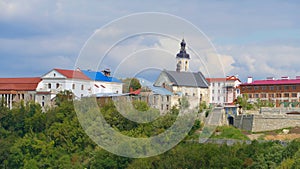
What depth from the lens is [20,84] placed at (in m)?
66.2

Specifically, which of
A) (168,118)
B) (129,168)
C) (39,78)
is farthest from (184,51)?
(129,168)

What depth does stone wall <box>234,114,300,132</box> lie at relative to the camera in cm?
4934

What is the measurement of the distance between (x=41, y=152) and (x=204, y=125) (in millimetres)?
12694

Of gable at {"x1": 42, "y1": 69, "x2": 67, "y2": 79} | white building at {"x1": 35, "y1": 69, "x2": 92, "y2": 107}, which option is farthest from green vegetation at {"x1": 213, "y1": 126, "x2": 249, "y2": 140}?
gable at {"x1": 42, "y1": 69, "x2": 67, "y2": 79}

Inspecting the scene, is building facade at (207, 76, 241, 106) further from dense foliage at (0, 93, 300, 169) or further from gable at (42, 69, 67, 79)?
dense foliage at (0, 93, 300, 169)

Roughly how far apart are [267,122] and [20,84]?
87.5 feet

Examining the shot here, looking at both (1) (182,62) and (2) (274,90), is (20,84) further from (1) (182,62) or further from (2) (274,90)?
(2) (274,90)

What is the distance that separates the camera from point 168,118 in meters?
50.0

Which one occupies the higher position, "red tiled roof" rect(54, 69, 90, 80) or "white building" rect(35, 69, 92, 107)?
"red tiled roof" rect(54, 69, 90, 80)

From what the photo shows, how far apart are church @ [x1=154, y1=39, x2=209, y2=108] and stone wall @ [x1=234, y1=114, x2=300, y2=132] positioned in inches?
267

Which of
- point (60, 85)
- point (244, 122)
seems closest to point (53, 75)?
point (60, 85)

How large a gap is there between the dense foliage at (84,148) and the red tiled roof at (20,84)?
10.8 ft

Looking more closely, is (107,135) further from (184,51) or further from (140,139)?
(184,51)

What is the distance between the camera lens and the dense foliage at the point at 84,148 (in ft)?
134
